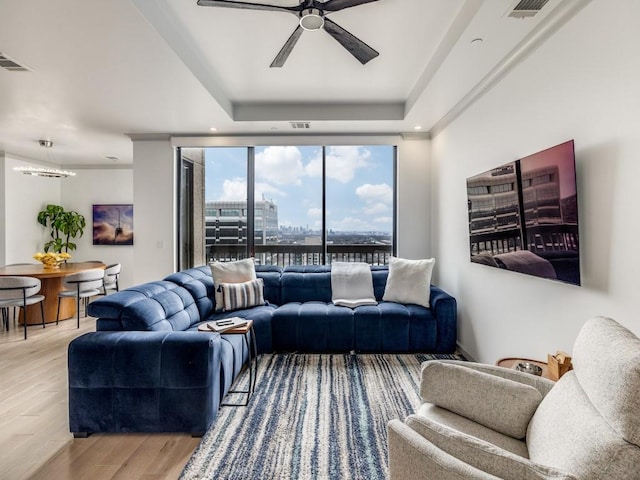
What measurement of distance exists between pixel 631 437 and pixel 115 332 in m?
2.59

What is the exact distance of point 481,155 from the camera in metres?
2.99

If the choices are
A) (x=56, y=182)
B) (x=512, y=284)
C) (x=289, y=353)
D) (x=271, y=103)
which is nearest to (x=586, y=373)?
(x=512, y=284)

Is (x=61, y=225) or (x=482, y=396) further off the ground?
(x=61, y=225)

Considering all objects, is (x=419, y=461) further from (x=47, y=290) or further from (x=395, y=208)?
(x=47, y=290)

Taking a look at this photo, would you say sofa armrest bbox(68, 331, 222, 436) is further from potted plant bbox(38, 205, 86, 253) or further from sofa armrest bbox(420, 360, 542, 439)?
potted plant bbox(38, 205, 86, 253)

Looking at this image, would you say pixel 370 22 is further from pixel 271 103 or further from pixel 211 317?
pixel 211 317

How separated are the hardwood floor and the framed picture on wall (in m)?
4.20

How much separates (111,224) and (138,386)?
5672 millimetres

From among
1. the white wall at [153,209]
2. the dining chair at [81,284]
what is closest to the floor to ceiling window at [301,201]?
the white wall at [153,209]

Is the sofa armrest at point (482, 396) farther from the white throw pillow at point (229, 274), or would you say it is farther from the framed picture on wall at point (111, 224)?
the framed picture on wall at point (111, 224)

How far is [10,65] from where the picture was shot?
2.64 meters

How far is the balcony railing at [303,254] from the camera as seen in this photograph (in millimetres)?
4902

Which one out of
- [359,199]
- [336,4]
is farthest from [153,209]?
[336,4]

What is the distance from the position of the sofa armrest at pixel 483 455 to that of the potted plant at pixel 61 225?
7.51 meters
